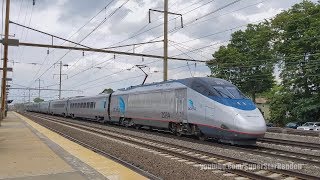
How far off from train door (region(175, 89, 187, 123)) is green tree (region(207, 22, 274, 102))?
3761cm

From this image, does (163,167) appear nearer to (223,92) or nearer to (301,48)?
(223,92)

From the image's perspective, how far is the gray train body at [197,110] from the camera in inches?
667

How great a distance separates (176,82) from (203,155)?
8.66m

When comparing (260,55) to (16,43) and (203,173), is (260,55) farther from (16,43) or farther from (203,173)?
(203,173)

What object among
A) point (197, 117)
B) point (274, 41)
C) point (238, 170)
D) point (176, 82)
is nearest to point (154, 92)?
point (176, 82)

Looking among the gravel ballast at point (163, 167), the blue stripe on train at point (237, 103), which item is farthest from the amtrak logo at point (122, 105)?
the gravel ballast at point (163, 167)

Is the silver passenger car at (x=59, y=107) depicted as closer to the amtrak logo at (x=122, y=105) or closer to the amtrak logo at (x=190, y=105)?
the amtrak logo at (x=122, y=105)

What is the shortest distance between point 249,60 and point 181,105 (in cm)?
4205

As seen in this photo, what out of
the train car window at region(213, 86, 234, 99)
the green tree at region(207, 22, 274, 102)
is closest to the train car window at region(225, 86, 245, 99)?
the train car window at region(213, 86, 234, 99)

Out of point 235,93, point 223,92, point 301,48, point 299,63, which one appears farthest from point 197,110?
Answer: point 299,63

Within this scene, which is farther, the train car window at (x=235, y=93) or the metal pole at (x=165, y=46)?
the metal pole at (x=165, y=46)

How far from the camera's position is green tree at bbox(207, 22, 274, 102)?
59.2 metres

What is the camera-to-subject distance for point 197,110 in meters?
19.3

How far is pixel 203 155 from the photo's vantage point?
14.5 metres
